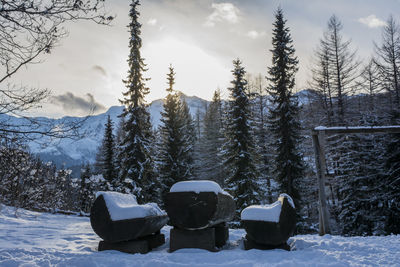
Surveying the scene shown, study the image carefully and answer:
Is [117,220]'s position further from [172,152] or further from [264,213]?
[172,152]

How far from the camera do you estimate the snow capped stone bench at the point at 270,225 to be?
5754 mm

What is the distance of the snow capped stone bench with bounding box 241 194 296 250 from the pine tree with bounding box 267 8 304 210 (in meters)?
13.0

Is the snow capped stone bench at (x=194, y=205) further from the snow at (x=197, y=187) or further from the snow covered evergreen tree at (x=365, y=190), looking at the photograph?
the snow covered evergreen tree at (x=365, y=190)

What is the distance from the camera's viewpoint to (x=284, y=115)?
19438mm

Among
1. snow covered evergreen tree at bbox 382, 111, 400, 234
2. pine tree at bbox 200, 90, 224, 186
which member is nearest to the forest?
snow covered evergreen tree at bbox 382, 111, 400, 234

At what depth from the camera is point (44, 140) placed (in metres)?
4.73

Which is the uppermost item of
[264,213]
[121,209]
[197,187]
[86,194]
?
[197,187]

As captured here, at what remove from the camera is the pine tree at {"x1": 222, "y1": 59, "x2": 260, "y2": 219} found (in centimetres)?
1936

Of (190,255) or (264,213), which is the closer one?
(190,255)

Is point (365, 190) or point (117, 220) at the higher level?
point (117, 220)

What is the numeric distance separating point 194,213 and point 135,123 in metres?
15.2

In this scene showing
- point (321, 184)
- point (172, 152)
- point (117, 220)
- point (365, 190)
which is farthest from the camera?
point (172, 152)

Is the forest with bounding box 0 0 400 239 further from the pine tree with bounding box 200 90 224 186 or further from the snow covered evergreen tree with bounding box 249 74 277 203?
the pine tree with bounding box 200 90 224 186

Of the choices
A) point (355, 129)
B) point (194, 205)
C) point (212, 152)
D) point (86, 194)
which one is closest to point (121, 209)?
point (194, 205)
